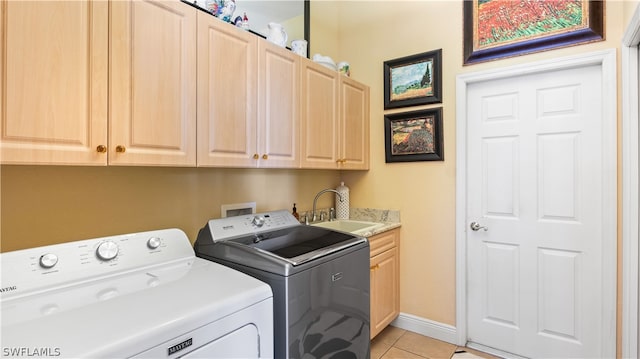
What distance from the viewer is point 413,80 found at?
2576 mm

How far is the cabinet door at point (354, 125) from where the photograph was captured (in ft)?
8.13

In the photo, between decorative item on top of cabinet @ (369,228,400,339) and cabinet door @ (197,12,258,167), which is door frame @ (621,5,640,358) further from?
cabinet door @ (197,12,258,167)

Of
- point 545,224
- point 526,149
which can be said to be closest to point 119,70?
point 526,149

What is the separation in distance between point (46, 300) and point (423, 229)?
230 centimetres

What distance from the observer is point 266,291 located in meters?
1.19

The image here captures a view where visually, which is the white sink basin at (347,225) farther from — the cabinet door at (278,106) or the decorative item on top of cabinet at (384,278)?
the cabinet door at (278,106)

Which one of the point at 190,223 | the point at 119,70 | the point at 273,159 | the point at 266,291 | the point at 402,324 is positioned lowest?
the point at 402,324

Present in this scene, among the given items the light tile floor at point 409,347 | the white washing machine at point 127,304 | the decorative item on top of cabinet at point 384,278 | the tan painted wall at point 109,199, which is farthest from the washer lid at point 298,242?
the light tile floor at point 409,347

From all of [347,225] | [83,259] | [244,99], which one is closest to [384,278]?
[347,225]

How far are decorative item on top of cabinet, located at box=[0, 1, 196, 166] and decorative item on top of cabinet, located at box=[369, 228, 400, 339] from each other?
1.47m

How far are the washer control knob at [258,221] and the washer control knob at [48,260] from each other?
88 centimetres

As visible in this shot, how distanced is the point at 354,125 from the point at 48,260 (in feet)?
6.84

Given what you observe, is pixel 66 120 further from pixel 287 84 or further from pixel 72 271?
pixel 287 84

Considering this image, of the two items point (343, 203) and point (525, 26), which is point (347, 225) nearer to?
point (343, 203)
